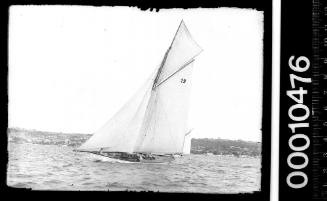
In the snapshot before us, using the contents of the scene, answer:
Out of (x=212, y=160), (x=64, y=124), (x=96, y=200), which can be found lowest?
(x=96, y=200)

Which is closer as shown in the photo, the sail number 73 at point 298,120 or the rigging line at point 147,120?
the sail number 73 at point 298,120

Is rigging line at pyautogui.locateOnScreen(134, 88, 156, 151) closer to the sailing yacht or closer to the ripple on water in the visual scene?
the sailing yacht

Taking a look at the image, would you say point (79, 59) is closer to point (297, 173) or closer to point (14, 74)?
point (14, 74)

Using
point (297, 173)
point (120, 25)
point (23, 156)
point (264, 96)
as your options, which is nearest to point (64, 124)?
point (23, 156)

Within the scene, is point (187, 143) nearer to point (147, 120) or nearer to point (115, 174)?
point (147, 120)

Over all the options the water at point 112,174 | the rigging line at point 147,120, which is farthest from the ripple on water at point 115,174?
the rigging line at point 147,120

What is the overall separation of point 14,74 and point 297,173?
3.88 feet

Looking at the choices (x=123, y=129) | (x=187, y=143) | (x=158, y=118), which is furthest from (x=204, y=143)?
(x=123, y=129)

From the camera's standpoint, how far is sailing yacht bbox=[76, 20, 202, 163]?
81.7 inches

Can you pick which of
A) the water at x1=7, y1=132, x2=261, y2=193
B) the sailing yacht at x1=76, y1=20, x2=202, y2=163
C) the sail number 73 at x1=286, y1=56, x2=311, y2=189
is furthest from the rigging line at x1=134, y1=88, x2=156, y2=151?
the sail number 73 at x1=286, y1=56, x2=311, y2=189

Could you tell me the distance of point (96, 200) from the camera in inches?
81.0

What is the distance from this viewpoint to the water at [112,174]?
2.06 metres

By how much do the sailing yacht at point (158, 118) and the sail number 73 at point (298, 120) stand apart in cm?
39

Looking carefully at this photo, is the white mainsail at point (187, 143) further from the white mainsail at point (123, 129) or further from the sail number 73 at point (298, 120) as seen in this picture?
the sail number 73 at point (298, 120)
